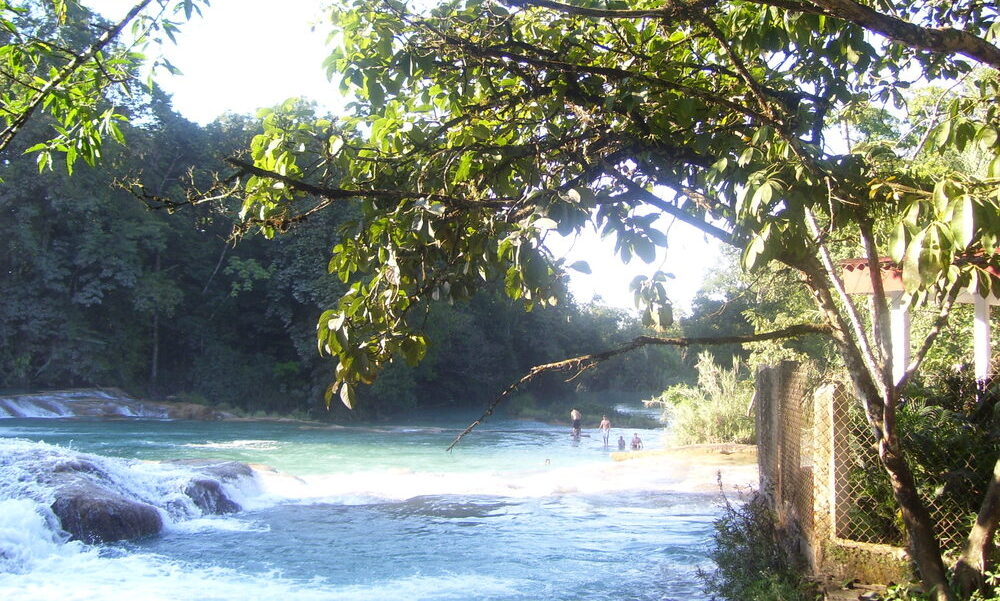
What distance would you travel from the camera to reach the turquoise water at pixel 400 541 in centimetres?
986

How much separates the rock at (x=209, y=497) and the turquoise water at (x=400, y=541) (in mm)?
299

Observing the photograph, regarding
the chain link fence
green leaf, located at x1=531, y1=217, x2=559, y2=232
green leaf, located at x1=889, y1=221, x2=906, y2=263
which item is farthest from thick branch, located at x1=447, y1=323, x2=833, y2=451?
green leaf, located at x1=889, y1=221, x2=906, y2=263

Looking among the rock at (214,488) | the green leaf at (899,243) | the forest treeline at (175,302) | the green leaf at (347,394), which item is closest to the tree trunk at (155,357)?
the forest treeline at (175,302)

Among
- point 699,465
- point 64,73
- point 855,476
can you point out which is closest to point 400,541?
point 699,465

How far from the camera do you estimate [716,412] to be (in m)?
21.2

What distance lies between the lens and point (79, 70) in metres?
4.01

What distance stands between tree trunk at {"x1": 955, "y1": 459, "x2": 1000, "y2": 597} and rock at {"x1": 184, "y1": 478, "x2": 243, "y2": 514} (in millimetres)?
12806

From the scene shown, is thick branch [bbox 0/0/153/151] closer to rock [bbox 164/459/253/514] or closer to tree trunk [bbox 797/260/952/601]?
tree trunk [bbox 797/260/952/601]

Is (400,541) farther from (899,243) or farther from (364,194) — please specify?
(899,243)

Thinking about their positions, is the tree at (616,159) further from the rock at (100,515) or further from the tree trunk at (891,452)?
the rock at (100,515)

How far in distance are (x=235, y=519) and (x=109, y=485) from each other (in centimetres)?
205

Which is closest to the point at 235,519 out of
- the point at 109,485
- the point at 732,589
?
the point at 109,485

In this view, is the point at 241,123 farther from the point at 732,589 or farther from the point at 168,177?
the point at 732,589

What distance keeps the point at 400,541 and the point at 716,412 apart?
431 inches
